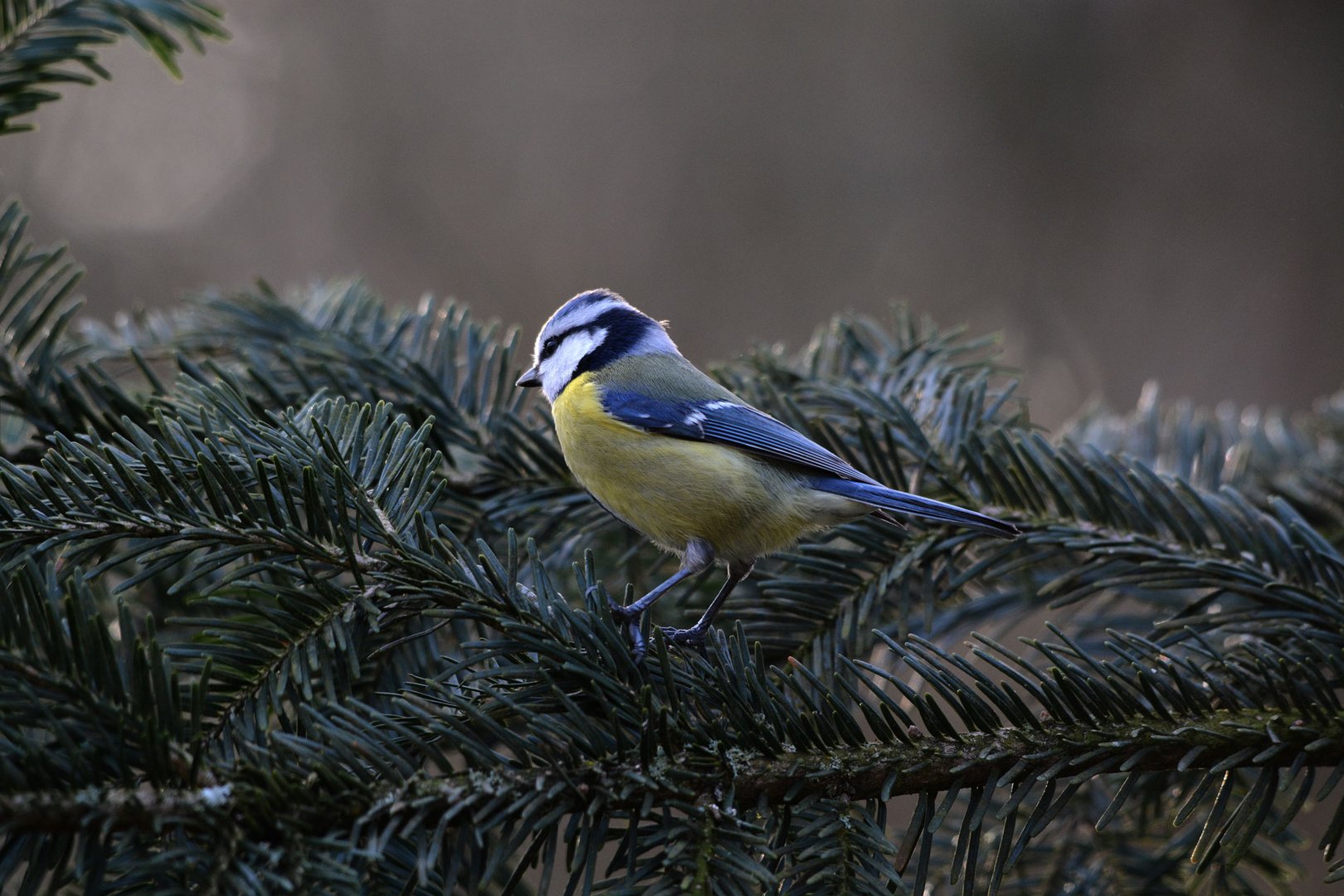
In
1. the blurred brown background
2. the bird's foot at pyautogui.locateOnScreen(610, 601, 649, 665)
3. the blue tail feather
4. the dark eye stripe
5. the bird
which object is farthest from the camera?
the blurred brown background

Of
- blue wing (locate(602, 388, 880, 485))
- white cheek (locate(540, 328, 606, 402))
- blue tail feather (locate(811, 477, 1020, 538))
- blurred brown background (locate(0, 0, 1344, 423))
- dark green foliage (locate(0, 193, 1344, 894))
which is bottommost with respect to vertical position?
dark green foliage (locate(0, 193, 1344, 894))

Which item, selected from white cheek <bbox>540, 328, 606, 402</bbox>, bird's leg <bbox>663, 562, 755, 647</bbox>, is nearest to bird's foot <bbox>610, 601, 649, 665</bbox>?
bird's leg <bbox>663, 562, 755, 647</bbox>

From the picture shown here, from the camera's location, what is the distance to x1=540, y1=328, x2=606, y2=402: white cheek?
1.53 m

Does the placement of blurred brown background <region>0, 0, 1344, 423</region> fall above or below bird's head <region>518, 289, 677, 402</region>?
above

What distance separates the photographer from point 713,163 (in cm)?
477

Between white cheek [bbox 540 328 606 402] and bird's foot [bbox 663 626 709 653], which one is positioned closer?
bird's foot [bbox 663 626 709 653]

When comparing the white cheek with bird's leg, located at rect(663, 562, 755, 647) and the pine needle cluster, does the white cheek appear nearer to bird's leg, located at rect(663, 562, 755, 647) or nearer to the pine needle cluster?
the pine needle cluster

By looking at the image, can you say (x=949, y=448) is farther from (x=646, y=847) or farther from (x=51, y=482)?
(x=51, y=482)

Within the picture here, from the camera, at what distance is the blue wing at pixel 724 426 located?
4.02ft

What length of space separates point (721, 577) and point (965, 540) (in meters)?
0.42

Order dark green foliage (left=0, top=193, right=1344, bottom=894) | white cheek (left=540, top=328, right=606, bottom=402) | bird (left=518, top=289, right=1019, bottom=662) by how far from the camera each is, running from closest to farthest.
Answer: dark green foliage (left=0, top=193, right=1344, bottom=894)
bird (left=518, top=289, right=1019, bottom=662)
white cheek (left=540, top=328, right=606, bottom=402)

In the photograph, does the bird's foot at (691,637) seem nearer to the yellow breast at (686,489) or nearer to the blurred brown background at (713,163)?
the yellow breast at (686,489)

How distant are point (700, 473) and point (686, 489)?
4cm

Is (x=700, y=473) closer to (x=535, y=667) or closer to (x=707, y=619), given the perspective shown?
(x=707, y=619)
